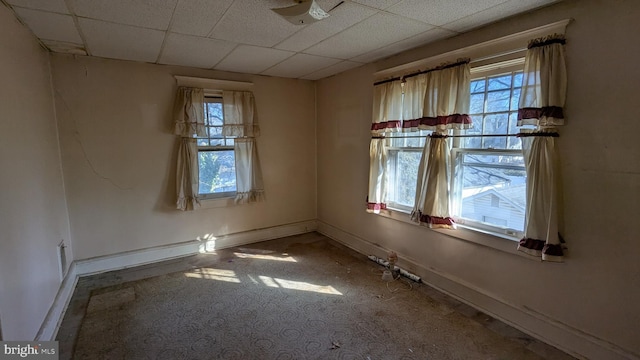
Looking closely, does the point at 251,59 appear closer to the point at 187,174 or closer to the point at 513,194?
the point at 187,174

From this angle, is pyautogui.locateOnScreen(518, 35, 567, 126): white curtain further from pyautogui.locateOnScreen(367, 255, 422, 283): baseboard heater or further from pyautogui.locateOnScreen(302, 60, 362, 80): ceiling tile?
pyautogui.locateOnScreen(302, 60, 362, 80): ceiling tile

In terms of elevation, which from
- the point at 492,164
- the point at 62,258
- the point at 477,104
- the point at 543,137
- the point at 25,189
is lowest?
the point at 62,258

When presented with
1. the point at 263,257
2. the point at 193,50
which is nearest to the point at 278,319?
the point at 263,257

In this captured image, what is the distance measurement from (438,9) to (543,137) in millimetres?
1168

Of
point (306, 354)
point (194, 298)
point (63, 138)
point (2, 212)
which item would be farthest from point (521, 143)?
point (63, 138)

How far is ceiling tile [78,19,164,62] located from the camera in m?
2.39

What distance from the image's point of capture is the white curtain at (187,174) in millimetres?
3680

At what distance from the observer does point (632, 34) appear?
174 centimetres

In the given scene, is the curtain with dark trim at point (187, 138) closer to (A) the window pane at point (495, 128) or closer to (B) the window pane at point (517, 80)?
(A) the window pane at point (495, 128)

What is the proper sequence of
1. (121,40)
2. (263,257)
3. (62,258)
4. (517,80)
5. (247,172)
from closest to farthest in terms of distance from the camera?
(517,80), (121,40), (62,258), (263,257), (247,172)

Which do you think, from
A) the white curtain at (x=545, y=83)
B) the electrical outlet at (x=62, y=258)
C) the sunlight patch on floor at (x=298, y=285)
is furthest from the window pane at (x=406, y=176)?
the electrical outlet at (x=62, y=258)

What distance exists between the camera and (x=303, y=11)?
188 cm

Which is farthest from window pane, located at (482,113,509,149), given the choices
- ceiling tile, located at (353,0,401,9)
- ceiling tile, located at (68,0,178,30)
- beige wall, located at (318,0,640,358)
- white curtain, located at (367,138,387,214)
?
ceiling tile, located at (68,0,178,30)

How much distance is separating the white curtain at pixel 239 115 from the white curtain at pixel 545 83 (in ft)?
10.3
